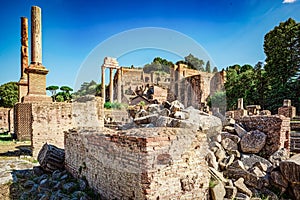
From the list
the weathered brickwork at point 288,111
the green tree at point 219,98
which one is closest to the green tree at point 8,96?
the green tree at point 219,98

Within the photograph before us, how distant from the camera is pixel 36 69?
11.6 m

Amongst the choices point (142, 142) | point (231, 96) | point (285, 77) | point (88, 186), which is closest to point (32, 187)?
point (88, 186)

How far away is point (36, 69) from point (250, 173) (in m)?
11.7

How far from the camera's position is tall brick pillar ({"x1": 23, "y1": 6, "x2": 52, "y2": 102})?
37.9ft

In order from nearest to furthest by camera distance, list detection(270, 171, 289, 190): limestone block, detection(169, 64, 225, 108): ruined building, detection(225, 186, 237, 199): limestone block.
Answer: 1. detection(225, 186, 237, 199): limestone block
2. detection(270, 171, 289, 190): limestone block
3. detection(169, 64, 225, 108): ruined building

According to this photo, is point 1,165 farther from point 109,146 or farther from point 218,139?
point 218,139

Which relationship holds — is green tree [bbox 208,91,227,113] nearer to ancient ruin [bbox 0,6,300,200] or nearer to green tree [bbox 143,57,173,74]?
ancient ruin [bbox 0,6,300,200]

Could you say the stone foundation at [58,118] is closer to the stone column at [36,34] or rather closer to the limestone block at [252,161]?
the stone column at [36,34]

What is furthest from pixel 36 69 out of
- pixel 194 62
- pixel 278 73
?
pixel 278 73

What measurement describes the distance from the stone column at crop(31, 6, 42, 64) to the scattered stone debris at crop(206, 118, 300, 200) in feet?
37.5

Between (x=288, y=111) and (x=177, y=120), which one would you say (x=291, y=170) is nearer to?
(x=177, y=120)

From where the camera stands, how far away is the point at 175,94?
28.6 ft

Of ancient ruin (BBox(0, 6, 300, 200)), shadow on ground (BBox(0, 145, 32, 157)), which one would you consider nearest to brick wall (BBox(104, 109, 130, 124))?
ancient ruin (BBox(0, 6, 300, 200))

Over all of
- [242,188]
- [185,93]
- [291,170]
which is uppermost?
[185,93]
